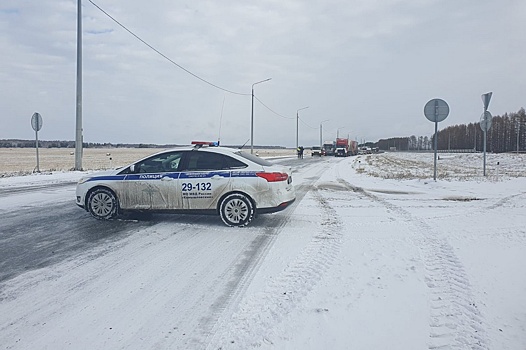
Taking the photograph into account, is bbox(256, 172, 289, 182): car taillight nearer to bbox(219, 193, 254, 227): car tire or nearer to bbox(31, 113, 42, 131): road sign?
bbox(219, 193, 254, 227): car tire

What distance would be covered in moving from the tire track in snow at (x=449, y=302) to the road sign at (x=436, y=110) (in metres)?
9.05

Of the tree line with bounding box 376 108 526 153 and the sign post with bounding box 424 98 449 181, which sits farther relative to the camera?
the tree line with bounding box 376 108 526 153

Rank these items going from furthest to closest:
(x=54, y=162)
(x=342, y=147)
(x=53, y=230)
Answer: (x=342, y=147)
(x=54, y=162)
(x=53, y=230)

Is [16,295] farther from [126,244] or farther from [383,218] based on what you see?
[383,218]

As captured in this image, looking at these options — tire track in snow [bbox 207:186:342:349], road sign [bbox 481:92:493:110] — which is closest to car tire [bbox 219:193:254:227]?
tire track in snow [bbox 207:186:342:349]

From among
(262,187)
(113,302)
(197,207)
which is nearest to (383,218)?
(262,187)

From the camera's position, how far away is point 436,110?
1438cm

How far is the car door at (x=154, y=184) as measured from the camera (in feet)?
25.5

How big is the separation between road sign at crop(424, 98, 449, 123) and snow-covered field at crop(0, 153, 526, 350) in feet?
24.6

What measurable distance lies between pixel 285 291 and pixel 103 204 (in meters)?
5.13

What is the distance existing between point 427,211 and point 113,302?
7550 mm

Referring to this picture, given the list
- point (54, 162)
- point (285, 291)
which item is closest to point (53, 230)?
point (285, 291)

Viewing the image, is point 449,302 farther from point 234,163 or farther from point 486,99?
point 486,99

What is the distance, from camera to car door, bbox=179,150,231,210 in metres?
7.61
